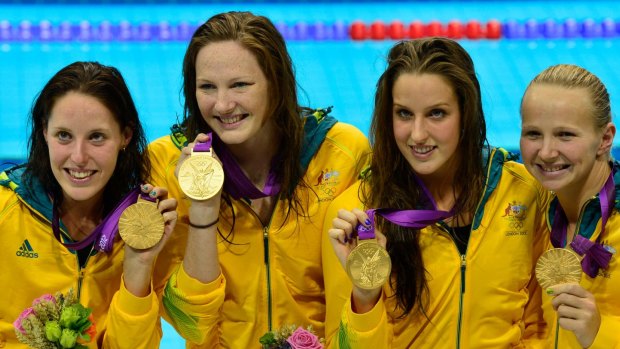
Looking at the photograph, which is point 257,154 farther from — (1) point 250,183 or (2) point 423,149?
(2) point 423,149

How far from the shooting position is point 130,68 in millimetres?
7301

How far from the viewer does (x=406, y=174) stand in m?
2.78

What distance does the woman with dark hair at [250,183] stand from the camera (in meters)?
2.76

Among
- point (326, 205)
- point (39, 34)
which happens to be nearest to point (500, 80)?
point (39, 34)

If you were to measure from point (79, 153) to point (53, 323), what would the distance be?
485mm

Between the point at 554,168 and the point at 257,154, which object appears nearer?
the point at 554,168

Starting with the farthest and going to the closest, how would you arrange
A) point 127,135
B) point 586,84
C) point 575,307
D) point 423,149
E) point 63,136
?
point 127,135, point 63,136, point 423,149, point 586,84, point 575,307

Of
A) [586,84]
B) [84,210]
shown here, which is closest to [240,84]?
[84,210]

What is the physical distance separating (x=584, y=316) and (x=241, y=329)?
3.53 feet

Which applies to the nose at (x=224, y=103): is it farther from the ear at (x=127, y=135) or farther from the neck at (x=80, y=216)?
the neck at (x=80, y=216)

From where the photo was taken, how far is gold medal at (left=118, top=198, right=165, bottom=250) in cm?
266

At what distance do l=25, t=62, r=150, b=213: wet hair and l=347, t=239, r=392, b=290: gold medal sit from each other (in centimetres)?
75

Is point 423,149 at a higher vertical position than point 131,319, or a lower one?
higher

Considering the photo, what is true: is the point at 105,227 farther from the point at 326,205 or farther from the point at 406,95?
the point at 406,95
